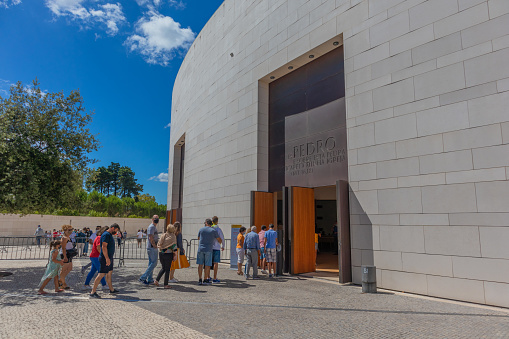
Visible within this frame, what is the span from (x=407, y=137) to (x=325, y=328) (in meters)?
5.20

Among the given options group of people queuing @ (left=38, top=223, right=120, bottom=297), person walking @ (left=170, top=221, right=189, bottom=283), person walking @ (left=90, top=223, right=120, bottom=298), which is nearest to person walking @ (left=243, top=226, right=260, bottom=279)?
person walking @ (left=170, top=221, right=189, bottom=283)

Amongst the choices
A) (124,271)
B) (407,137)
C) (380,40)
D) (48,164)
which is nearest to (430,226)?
(407,137)

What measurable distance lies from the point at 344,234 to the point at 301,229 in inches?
77.7

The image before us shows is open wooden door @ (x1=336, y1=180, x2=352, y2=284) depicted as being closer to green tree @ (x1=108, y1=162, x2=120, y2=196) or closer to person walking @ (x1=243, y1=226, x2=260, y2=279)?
person walking @ (x1=243, y1=226, x2=260, y2=279)

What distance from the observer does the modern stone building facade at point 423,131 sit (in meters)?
6.66

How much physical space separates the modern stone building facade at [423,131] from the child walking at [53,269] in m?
7.51

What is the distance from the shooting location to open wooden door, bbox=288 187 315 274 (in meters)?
10.6

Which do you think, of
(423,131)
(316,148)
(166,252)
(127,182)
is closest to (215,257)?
(166,252)

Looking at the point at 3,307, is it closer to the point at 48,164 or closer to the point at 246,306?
the point at 246,306

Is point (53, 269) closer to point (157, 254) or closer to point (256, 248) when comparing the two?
point (157, 254)

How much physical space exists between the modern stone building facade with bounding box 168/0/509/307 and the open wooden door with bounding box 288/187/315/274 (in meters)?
→ 2.08

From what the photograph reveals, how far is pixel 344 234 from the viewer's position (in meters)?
9.19

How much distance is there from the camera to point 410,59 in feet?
26.9

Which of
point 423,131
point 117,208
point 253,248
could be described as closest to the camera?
point 423,131
